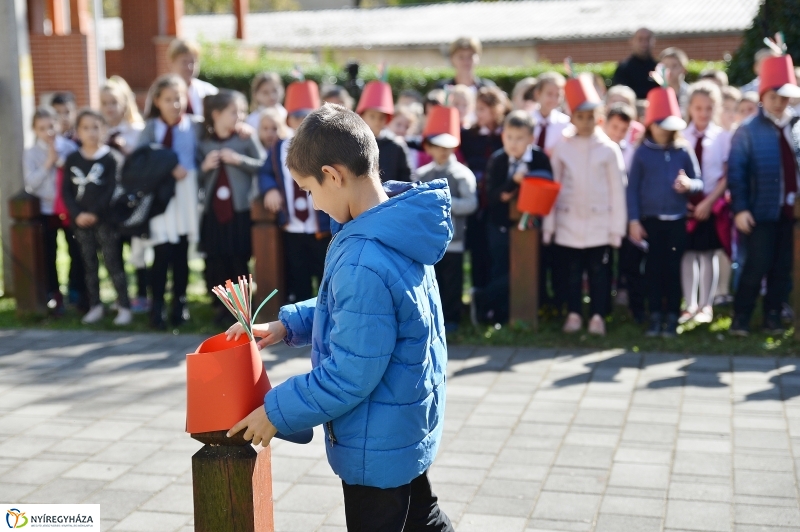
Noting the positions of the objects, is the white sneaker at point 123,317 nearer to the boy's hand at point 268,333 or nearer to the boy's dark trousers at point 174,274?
the boy's dark trousers at point 174,274

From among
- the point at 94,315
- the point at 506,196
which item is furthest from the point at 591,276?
the point at 94,315

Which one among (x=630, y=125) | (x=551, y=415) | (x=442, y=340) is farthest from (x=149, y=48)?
(x=442, y=340)

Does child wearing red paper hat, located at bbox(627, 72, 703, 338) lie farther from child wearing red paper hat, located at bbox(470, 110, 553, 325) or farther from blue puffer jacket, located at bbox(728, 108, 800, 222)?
child wearing red paper hat, located at bbox(470, 110, 553, 325)

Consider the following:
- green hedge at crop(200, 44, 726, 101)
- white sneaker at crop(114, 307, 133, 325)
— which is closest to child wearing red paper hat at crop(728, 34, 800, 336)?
white sneaker at crop(114, 307, 133, 325)

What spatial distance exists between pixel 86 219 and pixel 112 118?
1.24 meters

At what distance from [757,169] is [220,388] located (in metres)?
5.63

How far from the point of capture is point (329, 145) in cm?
264

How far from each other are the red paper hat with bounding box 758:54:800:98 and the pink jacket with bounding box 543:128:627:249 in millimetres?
1199

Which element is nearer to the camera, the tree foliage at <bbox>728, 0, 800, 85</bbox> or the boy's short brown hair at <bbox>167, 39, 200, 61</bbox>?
the boy's short brown hair at <bbox>167, 39, 200, 61</bbox>

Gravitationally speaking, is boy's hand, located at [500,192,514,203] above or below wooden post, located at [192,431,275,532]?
above

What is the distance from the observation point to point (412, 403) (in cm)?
278

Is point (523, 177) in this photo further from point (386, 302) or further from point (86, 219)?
point (386, 302)

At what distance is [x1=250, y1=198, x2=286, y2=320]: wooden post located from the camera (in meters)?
7.83

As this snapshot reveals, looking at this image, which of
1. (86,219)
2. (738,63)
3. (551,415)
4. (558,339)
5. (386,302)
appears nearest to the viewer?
(386,302)
